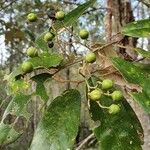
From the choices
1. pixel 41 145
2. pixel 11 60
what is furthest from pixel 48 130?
pixel 11 60

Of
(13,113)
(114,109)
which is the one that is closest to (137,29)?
(114,109)

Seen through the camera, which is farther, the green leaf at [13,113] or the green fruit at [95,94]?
the green leaf at [13,113]

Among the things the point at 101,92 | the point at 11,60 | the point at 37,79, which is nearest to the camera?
the point at 101,92

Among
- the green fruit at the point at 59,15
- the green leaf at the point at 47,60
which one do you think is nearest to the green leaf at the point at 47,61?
the green leaf at the point at 47,60

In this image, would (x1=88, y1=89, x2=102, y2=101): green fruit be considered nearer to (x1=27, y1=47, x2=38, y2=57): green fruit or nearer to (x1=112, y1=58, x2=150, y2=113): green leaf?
(x1=112, y1=58, x2=150, y2=113): green leaf

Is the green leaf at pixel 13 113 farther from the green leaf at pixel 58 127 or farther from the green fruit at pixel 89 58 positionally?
the green fruit at pixel 89 58

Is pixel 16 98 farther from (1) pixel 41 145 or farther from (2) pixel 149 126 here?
(2) pixel 149 126
